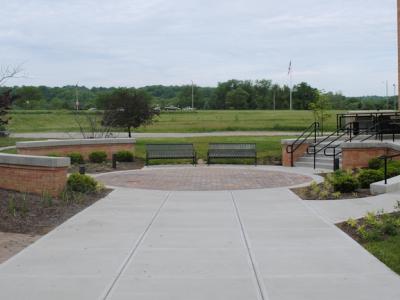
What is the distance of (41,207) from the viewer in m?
11.2

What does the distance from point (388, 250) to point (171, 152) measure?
14654 mm

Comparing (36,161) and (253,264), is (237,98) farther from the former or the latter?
(253,264)

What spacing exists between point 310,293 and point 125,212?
19.0ft

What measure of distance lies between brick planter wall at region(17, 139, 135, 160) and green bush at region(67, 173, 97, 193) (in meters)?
7.82

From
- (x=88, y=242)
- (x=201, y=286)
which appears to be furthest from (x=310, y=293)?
(x=88, y=242)

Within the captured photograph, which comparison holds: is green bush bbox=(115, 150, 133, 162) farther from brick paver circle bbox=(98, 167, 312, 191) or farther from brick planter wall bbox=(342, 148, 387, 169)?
brick planter wall bbox=(342, 148, 387, 169)

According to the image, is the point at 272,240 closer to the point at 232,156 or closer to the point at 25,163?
the point at 25,163

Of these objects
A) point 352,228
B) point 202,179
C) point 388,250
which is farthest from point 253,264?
point 202,179

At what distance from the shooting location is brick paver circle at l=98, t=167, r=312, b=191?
15.1m

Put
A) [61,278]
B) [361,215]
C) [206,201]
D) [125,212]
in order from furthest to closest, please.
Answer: [206,201], [125,212], [361,215], [61,278]

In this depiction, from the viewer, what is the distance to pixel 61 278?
21.2ft

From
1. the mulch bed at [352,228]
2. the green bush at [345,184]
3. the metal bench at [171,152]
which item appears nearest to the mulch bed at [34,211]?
the mulch bed at [352,228]

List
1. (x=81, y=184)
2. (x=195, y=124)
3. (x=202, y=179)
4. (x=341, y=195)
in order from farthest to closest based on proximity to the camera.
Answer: (x=195, y=124) → (x=202, y=179) → (x=81, y=184) → (x=341, y=195)

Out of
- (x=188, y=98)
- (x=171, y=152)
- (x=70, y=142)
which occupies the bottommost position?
(x=171, y=152)
